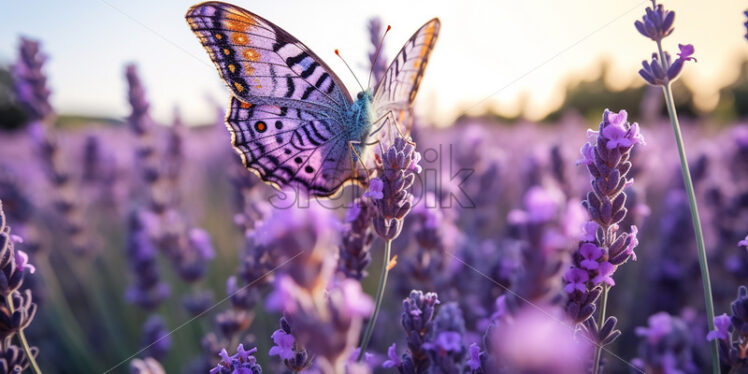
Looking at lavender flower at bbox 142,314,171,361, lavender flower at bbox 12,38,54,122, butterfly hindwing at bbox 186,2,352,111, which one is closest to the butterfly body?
butterfly hindwing at bbox 186,2,352,111

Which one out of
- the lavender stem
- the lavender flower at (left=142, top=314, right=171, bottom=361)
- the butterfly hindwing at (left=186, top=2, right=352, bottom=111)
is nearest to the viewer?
the lavender stem

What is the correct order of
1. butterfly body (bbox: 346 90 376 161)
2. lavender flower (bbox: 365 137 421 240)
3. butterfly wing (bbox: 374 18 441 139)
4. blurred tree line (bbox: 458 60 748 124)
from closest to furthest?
1. lavender flower (bbox: 365 137 421 240)
2. butterfly wing (bbox: 374 18 441 139)
3. butterfly body (bbox: 346 90 376 161)
4. blurred tree line (bbox: 458 60 748 124)

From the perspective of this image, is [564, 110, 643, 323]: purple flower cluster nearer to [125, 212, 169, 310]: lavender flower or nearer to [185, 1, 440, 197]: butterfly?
[185, 1, 440, 197]: butterfly

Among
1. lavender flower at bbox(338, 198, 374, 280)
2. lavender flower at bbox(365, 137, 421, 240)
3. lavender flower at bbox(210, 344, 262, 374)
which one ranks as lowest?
lavender flower at bbox(210, 344, 262, 374)

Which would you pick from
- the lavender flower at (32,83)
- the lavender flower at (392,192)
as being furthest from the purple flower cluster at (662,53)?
the lavender flower at (32,83)

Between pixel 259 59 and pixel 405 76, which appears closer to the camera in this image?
pixel 259 59

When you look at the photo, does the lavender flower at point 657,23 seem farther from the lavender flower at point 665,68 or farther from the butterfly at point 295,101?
the butterfly at point 295,101

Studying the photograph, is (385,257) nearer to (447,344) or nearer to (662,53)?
(447,344)

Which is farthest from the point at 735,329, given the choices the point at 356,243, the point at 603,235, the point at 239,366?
the point at 239,366
